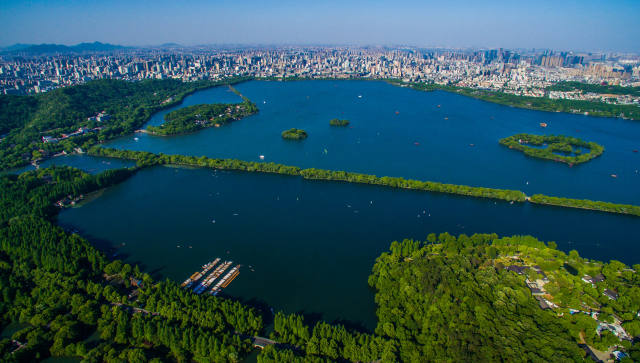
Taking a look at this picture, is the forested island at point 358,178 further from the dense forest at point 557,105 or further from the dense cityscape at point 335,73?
the dense cityscape at point 335,73

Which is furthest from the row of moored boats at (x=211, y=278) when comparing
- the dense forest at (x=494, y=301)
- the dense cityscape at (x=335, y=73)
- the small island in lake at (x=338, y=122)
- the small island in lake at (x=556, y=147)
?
the dense cityscape at (x=335, y=73)

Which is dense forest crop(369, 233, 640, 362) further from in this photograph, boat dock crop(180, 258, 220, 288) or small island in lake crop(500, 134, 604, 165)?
small island in lake crop(500, 134, 604, 165)

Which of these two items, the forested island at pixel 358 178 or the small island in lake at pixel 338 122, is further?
the small island in lake at pixel 338 122

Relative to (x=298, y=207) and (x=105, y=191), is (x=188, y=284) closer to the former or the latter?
(x=298, y=207)

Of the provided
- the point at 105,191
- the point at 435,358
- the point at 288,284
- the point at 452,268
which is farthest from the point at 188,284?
the point at 105,191

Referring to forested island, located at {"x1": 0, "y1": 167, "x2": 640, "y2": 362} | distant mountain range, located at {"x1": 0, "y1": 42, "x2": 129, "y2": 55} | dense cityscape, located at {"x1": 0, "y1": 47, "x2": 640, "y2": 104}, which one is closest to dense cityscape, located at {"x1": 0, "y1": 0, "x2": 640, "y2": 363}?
forested island, located at {"x1": 0, "y1": 167, "x2": 640, "y2": 362}
